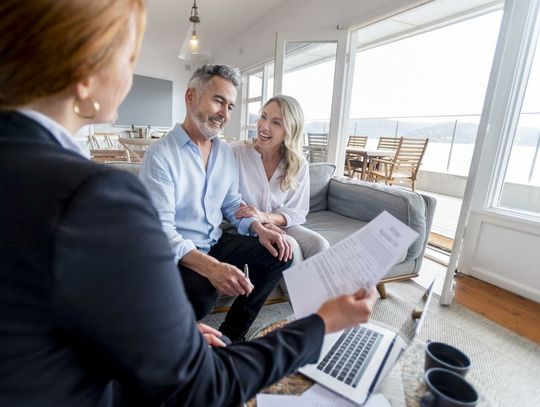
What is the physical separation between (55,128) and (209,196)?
978 mm

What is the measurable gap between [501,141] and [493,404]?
190 cm

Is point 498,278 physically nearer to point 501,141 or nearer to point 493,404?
point 501,141

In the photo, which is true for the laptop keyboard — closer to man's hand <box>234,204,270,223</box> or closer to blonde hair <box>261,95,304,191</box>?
man's hand <box>234,204,270,223</box>

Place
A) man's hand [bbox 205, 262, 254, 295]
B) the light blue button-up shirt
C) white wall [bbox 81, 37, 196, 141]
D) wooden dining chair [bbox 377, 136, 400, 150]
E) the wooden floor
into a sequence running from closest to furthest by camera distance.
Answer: man's hand [bbox 205, 262, 254, 295], the light blue button-up shirt, the wooden floor, wooden dining chair [bbox 377, 136, 400, 150], white wall [bbox 81, 37, 196, 141]

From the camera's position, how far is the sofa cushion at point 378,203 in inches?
70.9

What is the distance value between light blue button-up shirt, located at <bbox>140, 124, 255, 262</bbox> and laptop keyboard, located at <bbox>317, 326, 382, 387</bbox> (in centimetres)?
60

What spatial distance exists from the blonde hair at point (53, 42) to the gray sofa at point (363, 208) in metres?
1.48

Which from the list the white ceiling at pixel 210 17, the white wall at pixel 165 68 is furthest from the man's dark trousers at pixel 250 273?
the white wall at pixel 165 68

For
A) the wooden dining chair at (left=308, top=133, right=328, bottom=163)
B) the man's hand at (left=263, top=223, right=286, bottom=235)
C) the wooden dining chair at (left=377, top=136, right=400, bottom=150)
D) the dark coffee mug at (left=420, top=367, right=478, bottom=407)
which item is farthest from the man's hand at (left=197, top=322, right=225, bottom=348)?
the wooden dining chair at (left=377, top=136, right=400, bottom=150)

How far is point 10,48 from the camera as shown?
0.32 m

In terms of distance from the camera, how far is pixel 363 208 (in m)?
2.05

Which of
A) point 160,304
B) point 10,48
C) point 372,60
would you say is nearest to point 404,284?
point 160,304

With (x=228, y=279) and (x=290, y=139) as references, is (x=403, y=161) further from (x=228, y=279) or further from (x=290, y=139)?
(x=228, y=279)

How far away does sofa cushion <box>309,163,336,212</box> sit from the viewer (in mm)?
2236
